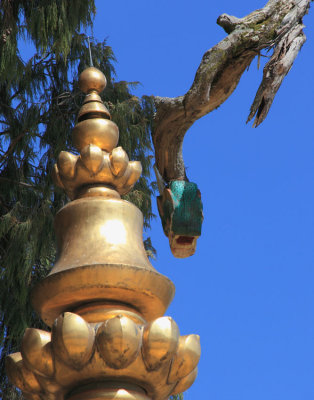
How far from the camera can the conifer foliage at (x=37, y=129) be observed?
4.53 meters

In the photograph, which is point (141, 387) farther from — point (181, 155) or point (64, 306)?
point (181, 155)

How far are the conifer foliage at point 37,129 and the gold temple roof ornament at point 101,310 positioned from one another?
3.42 m

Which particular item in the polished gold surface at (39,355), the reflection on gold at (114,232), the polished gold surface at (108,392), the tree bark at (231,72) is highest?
the tree bark at (231,72)

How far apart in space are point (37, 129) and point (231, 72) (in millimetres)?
3920

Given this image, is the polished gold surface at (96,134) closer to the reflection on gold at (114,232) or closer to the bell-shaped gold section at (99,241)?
the bell-shaped gold section at (99,241)

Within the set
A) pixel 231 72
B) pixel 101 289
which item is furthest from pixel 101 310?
pixel 231 72

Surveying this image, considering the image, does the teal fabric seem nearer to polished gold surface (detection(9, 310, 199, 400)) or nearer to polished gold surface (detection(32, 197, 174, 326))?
polished gold surface (detection(32, 197, 174, 326))

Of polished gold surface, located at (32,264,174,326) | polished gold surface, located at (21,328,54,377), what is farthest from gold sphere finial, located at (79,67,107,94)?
polished gold surface, located at (21,328,54,377)

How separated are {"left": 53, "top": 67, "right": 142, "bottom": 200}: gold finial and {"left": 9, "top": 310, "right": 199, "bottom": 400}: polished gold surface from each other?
0.89ft

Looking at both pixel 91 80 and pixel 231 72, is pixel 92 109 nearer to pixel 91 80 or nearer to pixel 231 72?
pixel 91 80

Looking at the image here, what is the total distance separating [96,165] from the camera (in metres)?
1.13

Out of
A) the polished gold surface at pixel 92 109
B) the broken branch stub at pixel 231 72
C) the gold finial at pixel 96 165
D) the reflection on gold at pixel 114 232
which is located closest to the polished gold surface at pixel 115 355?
the reflection on gold at pixel 114 232

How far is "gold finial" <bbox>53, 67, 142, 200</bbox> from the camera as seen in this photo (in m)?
1.14

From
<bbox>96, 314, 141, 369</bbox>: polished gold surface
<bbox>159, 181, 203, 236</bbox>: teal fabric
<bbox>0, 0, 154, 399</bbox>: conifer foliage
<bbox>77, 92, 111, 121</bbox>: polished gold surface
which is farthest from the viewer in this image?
<bbox>0, 0, 154, 399</bbox>: conifer foliage
